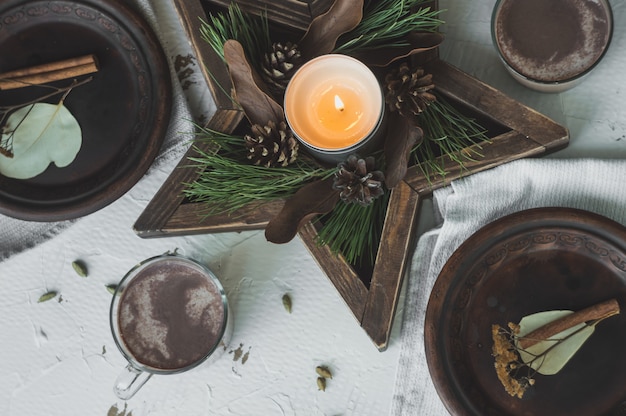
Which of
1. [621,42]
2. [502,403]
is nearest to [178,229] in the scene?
[502,403]

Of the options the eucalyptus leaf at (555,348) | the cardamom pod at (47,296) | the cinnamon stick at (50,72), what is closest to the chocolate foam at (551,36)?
the eucalyptus leaf at (555,348)

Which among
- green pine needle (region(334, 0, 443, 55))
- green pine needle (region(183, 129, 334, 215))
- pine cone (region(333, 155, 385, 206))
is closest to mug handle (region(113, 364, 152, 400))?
green pine needle (region(183, 129, 334, 215))

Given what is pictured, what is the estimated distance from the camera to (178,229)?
82 cm

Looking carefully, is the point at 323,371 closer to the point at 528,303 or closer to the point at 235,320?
the point at 235,320

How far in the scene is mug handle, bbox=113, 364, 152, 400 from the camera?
0.88 meters

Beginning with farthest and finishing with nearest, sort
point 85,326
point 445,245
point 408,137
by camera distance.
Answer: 1. point 85,326
2. point 445,245
3. point 408,137

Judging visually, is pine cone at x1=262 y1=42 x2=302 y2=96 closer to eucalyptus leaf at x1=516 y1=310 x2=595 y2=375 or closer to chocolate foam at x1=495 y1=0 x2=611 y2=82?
chocolate foam at x1=495 y1=0 x2=611 y2=82

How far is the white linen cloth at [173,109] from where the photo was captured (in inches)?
33.9

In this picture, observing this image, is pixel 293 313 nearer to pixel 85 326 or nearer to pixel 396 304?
pixel 396 304

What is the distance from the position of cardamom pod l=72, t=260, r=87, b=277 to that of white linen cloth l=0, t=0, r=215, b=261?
5cm

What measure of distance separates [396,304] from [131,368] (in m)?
0.36

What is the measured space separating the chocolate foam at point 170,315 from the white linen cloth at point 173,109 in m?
0.14

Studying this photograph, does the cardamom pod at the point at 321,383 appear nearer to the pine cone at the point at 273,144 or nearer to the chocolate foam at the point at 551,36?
the pine cone at the point at 273,144

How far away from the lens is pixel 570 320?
739mm
